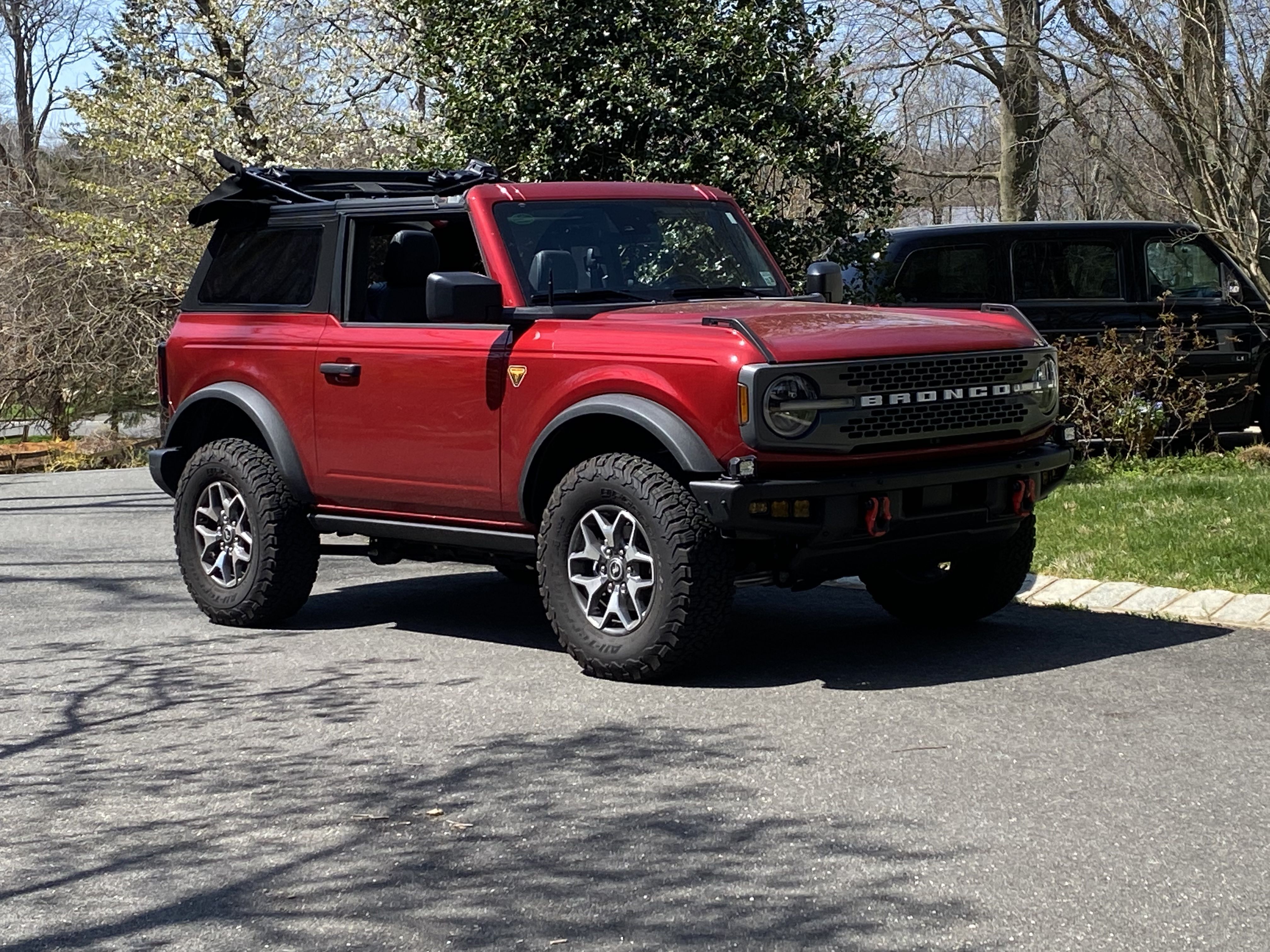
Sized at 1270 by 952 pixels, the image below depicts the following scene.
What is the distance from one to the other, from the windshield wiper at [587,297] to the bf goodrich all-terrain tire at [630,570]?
35.8 inches

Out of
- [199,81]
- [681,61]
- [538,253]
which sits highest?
[199,81]

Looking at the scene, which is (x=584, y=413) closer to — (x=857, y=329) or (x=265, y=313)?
(x=857, y=329)

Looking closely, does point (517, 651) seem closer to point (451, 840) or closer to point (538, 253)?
point (538, 253)

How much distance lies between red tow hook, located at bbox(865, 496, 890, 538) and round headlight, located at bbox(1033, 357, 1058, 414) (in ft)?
3.69

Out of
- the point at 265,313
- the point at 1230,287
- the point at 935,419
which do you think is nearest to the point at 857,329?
the point at 935,419

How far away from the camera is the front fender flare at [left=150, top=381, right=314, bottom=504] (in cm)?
830

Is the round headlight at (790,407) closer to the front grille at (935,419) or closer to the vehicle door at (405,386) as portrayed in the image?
the front grille at (935,419)

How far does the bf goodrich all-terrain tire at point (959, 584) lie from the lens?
7.83 metres

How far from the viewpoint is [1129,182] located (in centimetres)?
1394

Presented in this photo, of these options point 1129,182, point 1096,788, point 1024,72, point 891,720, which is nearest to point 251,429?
point 891,720

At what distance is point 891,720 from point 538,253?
9.03 feet

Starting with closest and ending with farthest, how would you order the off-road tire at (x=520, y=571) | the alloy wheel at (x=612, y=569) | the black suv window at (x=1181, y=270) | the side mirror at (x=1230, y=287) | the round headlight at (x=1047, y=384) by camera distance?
the alloy wheel at (x=612, y=569), the round headlight at (x=1047, y=384), the off-road tire at (x=520, y=571), the black suv window at (x=1181, y=270), the side mirror at (x=1230, y=287)

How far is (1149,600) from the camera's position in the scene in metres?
8.36

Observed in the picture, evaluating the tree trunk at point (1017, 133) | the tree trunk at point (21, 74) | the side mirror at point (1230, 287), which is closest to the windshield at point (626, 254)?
the side mirror at point (1230, 287)
